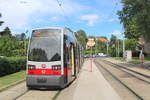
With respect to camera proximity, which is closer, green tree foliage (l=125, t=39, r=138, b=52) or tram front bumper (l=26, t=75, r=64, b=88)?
tram front bumper (l=26, t=75, r=64, b=88)

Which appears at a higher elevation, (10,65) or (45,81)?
(10,65)

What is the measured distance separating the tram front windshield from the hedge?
23.6ft

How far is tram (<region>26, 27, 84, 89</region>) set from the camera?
41.3 feet

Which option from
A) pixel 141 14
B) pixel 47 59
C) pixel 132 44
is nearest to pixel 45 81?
pixel 47 59

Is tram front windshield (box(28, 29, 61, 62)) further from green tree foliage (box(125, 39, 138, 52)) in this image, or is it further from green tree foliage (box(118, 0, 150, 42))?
green tree foliage (box(125, 39, 138, 52))

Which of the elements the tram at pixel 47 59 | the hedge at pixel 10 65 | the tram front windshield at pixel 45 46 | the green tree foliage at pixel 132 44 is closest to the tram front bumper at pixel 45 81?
the tram at pixel 47 59

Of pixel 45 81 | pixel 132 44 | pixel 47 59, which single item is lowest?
pixel 45 81

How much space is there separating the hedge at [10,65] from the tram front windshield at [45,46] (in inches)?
283

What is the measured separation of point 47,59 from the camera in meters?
12.9

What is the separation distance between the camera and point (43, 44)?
13141mm

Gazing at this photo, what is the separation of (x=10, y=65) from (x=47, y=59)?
10.2 meters

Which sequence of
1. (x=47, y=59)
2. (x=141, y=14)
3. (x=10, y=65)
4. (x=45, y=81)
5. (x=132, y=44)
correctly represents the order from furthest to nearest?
(x=132, y=44) < (x=141, y=14) < (x=10, y=65) < (x=47, y=59) < (x=45, y=81)

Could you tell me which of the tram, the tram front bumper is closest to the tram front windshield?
the tram

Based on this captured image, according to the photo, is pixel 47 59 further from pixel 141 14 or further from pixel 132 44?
pixel 132 44
